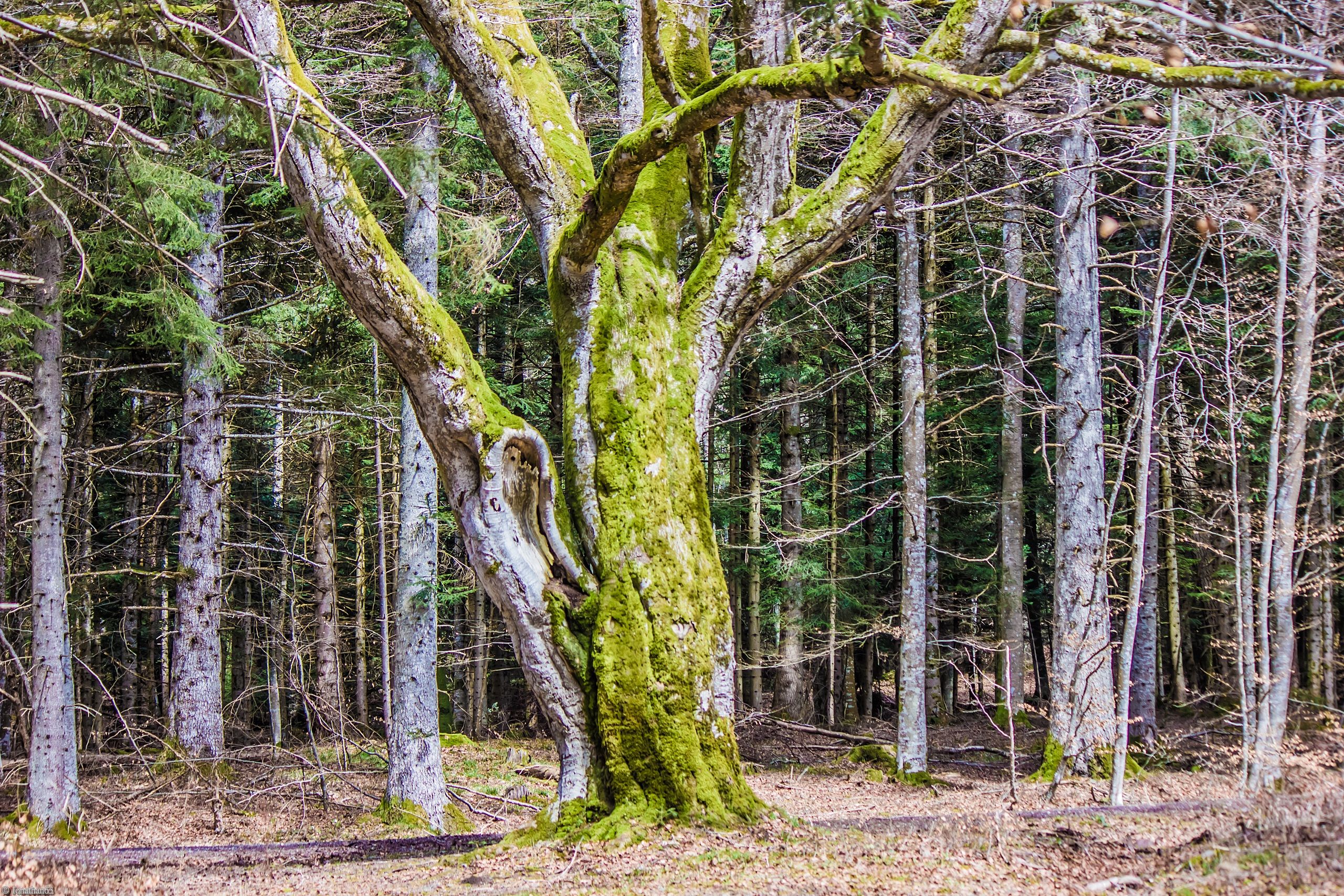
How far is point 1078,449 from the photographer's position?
11.0 m

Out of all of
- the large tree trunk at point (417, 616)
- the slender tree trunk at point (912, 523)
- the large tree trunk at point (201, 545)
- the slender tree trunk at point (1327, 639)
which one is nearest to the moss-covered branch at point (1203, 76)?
the large tree trunk at point (417, 616)

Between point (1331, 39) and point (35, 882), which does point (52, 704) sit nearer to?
point (35, 882)

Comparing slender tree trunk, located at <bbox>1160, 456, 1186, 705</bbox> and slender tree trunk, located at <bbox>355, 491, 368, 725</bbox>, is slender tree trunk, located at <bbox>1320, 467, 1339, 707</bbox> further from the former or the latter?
slender tree trunk, located at <bbox>355, 491, 368, 725</bbox>

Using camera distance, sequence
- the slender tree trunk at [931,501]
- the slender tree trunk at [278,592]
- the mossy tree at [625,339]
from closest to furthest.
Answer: the mossy tree at [625,339]
the slender tree trunk at [278,592]
the slender tree trunk at [931,501]

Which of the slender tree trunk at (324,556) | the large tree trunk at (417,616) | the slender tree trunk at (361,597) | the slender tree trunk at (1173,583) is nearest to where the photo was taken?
the large tree trunk at (417,616)

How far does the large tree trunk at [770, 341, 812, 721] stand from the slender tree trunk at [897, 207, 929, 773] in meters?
3.25

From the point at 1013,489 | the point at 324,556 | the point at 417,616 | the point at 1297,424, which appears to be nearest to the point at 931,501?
the point at 1013,489

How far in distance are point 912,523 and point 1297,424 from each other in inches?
191

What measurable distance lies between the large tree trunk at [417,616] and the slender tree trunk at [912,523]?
592 centimetres

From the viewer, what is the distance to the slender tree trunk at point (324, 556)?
1370 cm

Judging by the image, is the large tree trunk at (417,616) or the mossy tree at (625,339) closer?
the mossy tree at (625,339)

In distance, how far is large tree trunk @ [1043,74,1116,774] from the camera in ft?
33.9

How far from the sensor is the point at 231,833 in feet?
28.9

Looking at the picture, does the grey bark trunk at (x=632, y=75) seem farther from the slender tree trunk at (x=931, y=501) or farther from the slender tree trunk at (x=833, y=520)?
the slender tree trunk at (x=833, y=520)
